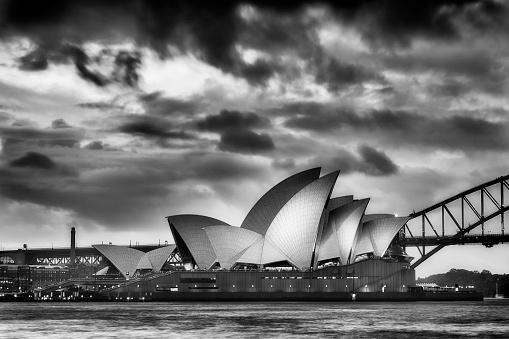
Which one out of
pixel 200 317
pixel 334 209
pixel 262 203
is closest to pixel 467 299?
pixel 334 209

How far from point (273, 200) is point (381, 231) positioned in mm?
22170

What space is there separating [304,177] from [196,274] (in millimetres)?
25534

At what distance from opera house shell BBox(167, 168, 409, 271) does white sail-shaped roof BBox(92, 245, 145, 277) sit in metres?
23.5

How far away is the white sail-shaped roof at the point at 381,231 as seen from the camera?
148125 mm

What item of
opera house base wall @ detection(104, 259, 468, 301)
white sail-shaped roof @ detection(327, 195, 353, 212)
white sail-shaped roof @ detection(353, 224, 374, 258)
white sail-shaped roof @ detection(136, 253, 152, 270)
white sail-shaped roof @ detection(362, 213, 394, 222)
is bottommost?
opera house base wall @ detection(104, 259, 468, 301)

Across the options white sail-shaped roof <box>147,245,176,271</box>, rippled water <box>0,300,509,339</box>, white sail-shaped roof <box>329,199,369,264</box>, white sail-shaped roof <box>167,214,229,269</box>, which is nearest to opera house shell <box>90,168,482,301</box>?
white sail-shaped roof <box>167,214,229,269</box>

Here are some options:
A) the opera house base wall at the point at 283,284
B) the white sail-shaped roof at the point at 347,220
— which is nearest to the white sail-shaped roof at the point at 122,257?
the opera house base wall at the point at 283,284

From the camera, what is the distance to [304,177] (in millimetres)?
133750

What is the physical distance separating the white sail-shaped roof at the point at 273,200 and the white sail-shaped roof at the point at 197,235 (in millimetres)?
8477

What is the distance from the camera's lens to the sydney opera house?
138625 mm

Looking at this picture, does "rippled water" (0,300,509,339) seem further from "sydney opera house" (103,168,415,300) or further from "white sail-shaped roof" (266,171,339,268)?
"sydney opera house" (103,168,415,300)

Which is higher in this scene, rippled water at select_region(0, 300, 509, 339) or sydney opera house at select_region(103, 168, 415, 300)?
sydney opera house at select_region(103, 168, 415, 300)

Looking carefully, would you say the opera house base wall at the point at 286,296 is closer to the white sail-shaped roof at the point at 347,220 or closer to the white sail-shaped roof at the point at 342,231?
the white sail-shaped roof at the point at 342,231

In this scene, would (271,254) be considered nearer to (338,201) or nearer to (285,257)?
(285,257)
